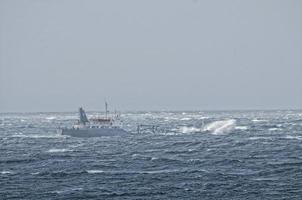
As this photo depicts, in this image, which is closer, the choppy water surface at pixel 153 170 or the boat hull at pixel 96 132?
the choppy water surface at pixel 153 170

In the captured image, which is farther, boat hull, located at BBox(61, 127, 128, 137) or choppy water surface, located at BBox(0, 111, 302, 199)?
boat hull, located at BBox(61, 127, 128, 137)

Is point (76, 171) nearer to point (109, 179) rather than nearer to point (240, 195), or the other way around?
point (109, 179)

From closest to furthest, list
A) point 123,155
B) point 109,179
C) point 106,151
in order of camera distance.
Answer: point 109,179, point 123,155, point 106,151

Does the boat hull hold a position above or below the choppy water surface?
above

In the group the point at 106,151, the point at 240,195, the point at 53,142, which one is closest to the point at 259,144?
the point at 106,151

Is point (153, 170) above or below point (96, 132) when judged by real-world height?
below

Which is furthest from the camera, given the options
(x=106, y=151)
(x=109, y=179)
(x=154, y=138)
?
(x=154, y=138)

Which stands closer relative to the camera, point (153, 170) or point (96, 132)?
point (153, 170)

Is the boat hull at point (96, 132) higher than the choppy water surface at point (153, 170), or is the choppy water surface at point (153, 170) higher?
the boat hull at point (96, 132)

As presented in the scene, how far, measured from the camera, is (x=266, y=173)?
10469 cm

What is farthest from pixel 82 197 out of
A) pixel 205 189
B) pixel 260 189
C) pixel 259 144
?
pixel 259 144

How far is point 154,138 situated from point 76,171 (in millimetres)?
80457

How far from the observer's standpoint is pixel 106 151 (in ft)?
481

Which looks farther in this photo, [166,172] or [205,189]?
[166,172]
